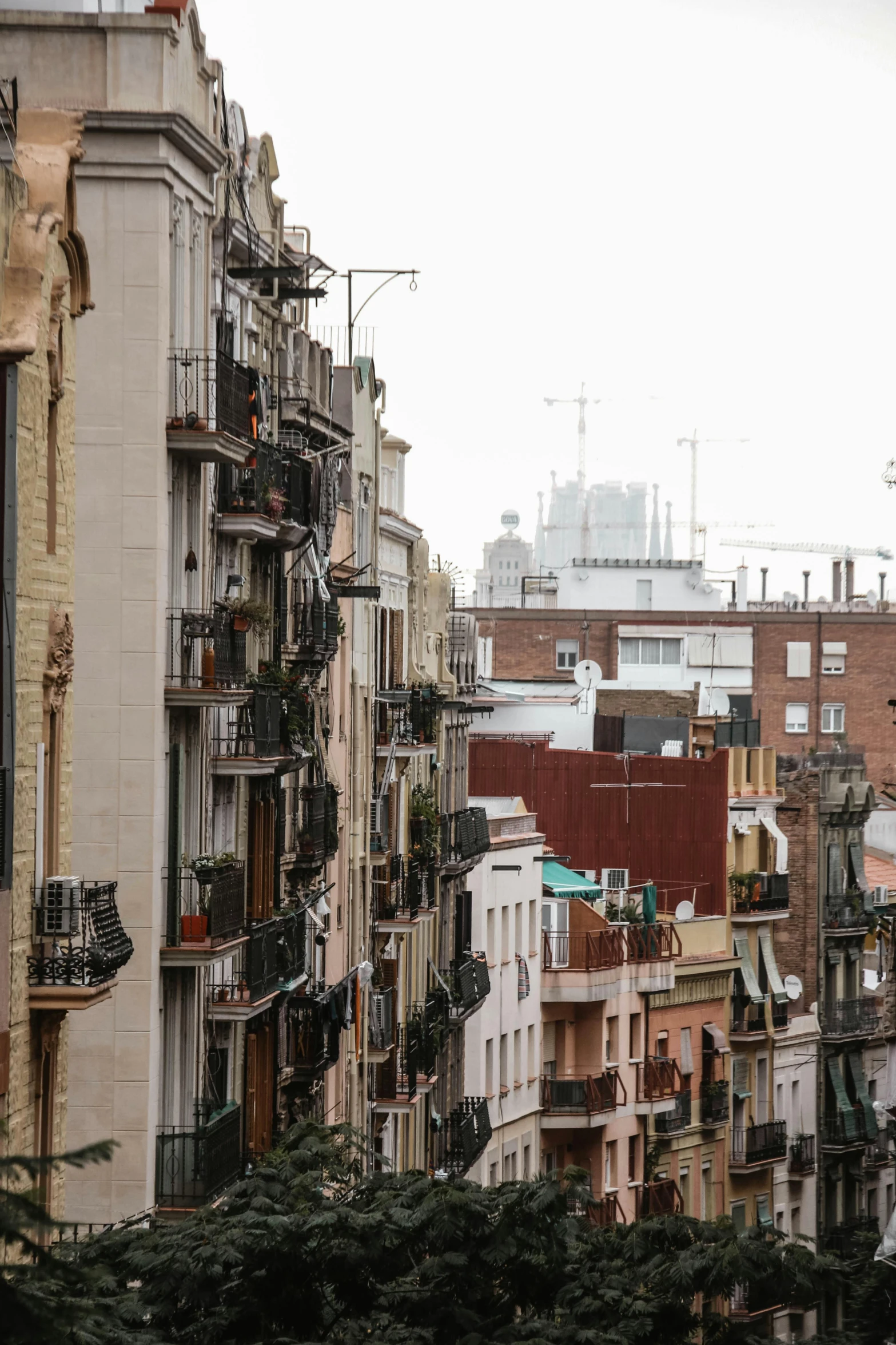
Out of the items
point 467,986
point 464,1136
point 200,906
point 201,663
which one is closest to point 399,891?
point 467,986

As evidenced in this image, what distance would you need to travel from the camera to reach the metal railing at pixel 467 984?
56844 mm

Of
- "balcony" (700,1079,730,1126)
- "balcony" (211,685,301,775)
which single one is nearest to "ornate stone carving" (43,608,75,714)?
"balcony" (211,685,301,775)

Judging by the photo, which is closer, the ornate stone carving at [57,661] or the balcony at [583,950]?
the ornate stone carving at [57,661]

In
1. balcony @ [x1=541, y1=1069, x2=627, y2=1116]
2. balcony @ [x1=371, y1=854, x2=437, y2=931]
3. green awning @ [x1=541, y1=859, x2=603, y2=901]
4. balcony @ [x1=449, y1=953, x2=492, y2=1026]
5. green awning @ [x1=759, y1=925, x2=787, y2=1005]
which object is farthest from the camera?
green awning @ [x1=759, y1=925, x2=787, y2=1005]

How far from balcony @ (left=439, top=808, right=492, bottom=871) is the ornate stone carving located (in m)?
33.0

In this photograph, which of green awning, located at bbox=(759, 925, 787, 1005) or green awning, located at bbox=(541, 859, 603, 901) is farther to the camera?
green awning, located at bbox=(759, 925, 787, 1005)

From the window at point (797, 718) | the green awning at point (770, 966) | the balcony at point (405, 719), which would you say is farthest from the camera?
the window at point (797, 718)

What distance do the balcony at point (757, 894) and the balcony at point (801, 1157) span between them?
6.73 metres

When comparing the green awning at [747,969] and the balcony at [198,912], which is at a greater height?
the balcony at [198,912]

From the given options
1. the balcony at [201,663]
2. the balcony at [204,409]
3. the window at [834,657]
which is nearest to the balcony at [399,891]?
the balcony at [201,663]

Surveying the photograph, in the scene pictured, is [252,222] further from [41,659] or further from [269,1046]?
[41,659]

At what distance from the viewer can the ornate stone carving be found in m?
23.7

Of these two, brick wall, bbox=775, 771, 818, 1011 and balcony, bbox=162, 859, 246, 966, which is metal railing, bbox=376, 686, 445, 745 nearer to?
balcony, bbox=162, 859, 246, 966

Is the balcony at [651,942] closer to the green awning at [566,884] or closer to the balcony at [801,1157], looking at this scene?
the green awning at [566,884]
